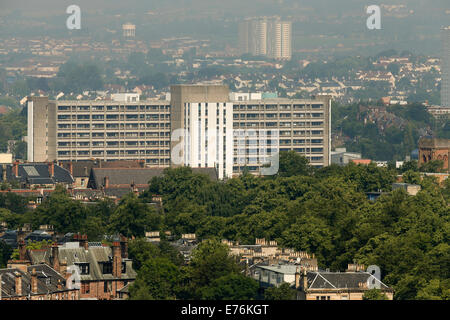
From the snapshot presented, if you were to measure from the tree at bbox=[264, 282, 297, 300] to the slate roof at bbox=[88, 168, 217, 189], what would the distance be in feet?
272

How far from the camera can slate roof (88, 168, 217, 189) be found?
127750 mm

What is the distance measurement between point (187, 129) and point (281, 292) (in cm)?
12215

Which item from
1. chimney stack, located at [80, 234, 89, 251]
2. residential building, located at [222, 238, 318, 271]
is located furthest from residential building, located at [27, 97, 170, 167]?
chimney stack, located at [80, 234, 89, 251]

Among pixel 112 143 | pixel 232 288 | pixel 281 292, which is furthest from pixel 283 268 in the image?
pixel 112 143

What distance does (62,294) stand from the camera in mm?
45625

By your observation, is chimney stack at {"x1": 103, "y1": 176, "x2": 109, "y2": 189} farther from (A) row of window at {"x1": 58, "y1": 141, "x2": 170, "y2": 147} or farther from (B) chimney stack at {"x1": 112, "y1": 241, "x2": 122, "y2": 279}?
(B) chimney stack at {"x1": 112, "y1": 241, "x2": 122, "y2": 279}

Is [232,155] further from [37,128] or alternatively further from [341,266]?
[341,266]

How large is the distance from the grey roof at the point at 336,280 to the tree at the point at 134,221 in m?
29.8

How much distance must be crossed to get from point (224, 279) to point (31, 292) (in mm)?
6316

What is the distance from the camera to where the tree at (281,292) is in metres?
42.2

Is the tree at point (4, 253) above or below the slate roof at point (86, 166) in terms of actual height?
above

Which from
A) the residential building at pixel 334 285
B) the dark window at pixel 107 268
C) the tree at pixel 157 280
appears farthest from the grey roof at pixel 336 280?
the dark window at pixel 107 268

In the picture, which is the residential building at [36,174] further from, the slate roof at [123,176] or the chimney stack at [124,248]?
the chimney stack at [124,248]
